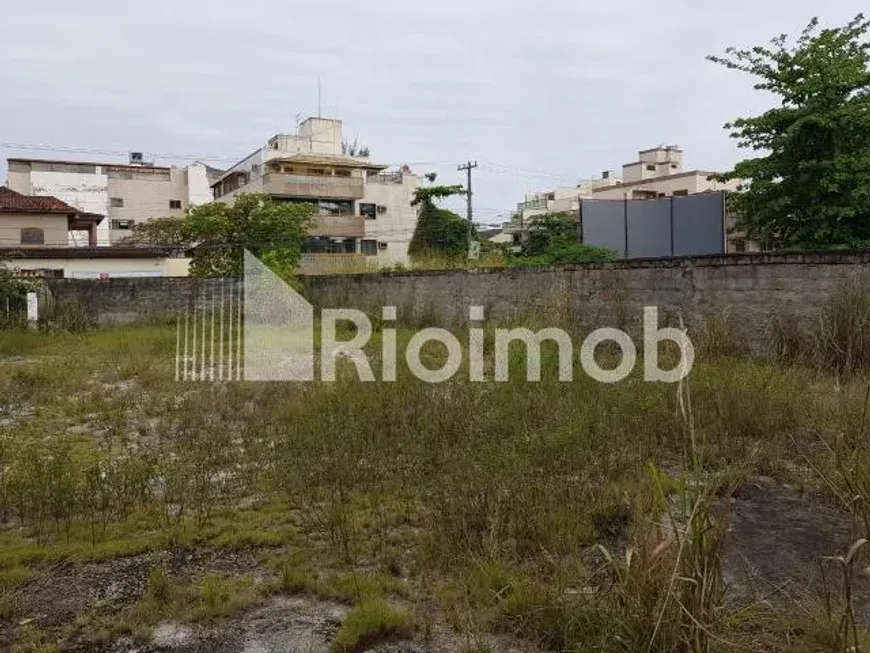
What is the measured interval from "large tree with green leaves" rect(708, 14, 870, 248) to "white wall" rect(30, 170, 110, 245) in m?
31.1

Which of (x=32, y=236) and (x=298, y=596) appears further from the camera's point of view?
(x=32, y=236)

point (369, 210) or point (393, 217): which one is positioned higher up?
point (369, 210)

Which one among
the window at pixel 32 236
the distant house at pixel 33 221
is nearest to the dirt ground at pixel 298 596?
the distant house at pixel 33 221

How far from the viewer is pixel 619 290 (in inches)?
335

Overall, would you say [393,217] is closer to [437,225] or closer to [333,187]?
[333,187]

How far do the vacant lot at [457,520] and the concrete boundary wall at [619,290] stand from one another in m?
1.00

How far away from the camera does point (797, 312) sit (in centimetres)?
676

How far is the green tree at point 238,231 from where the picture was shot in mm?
18141

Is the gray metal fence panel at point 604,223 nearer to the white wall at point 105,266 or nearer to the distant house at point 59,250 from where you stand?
the white wall at point 105,266

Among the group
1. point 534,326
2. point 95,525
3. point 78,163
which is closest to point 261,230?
point 534,326

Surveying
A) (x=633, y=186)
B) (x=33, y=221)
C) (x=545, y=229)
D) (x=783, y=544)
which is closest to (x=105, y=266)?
(x=33, y=221)

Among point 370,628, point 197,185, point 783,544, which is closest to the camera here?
point 370,628

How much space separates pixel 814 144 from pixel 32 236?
23.8 m

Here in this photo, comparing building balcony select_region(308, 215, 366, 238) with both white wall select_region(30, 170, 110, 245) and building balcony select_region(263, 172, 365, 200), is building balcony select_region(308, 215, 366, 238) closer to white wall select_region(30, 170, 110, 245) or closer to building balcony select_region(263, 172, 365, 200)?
building balcony select_region(263, 172, 365, 200)
